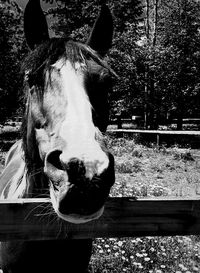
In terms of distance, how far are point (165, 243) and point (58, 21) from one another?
24.8m

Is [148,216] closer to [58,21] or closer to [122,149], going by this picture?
[122,149]

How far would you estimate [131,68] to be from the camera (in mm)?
19391

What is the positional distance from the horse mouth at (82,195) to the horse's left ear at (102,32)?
5.50 ft

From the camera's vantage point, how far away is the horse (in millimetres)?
1691

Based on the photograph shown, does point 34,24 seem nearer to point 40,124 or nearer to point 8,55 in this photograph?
point 40,124

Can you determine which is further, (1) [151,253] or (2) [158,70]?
(2) [158,70]

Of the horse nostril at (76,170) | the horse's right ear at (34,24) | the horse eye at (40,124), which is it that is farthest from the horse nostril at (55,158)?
the horse's right ear at (34,24)

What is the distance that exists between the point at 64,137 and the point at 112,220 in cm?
67

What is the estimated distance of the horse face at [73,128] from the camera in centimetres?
168

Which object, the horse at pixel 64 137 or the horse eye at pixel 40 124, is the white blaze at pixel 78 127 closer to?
the horse at pixel 64 137

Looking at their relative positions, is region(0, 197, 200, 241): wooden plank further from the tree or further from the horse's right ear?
the tree

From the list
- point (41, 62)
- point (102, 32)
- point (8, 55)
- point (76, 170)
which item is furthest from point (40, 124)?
point (8, 55)

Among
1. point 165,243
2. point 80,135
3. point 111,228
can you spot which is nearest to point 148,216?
point 111,228

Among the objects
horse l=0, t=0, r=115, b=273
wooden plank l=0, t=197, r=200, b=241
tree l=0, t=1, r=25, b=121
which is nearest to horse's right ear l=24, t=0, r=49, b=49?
horse l=0, t=0, r=115, b=273
